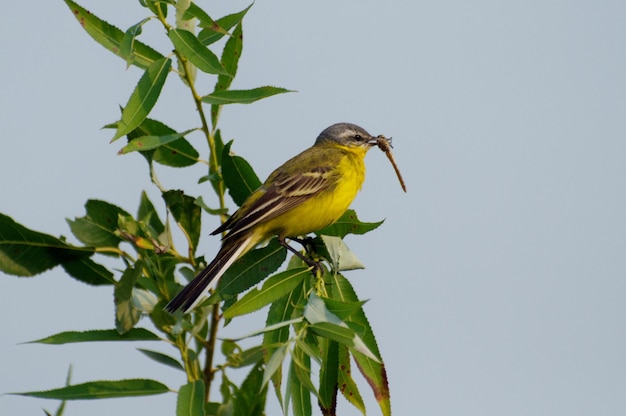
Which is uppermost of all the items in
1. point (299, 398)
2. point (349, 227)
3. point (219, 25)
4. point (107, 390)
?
point (219, 25)

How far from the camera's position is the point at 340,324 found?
3.33m

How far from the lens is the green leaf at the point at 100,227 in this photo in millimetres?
4012

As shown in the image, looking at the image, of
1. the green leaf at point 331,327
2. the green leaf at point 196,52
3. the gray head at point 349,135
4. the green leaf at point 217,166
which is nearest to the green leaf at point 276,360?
the green leaf at point 331,327

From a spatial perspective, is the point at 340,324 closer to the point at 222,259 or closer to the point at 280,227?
the point at 222,259

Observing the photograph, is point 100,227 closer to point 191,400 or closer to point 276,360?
point 191,400

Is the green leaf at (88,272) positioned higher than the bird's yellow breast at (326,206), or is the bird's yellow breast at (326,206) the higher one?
the bird's yellow breast at (326,206)

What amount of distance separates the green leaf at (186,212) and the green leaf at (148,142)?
0.22 metres

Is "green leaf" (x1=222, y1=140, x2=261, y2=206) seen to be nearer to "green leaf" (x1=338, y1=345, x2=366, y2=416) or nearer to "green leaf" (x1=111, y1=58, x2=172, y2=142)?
"green leaf" (x1=111, y1=58, x2=172, y2=142)

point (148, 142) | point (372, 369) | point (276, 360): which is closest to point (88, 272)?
point (148, 142)

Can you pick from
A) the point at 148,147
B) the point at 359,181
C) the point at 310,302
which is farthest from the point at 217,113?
the point at 359,181

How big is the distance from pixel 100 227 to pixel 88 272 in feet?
0.64

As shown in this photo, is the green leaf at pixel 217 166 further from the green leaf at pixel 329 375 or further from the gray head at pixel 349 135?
the gray head at pixel 349 135

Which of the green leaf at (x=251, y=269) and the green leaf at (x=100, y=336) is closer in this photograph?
the green leaf at (x=100, y=336)

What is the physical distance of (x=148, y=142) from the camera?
418cm
